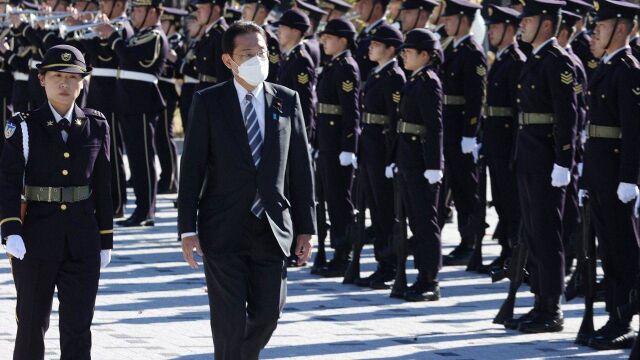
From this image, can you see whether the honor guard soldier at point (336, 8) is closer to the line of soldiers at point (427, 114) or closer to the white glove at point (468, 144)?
the line of soldiers at point (427, 114)

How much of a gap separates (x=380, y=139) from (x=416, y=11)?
1.55 meters

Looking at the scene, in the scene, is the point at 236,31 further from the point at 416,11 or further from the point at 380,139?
the point at 416,11

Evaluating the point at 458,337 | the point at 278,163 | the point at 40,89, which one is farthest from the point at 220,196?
the point at 40,89

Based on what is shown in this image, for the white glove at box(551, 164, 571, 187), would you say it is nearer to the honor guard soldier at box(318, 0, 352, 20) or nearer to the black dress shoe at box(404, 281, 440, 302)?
the black dress shoe at box(404, 281, 440, 302)

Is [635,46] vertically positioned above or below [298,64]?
above

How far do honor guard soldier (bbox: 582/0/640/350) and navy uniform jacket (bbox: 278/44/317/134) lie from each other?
11.8ft

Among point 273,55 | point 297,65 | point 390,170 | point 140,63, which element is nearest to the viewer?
point 390,170

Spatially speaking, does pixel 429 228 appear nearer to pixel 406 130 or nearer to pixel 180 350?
pixel 406 130

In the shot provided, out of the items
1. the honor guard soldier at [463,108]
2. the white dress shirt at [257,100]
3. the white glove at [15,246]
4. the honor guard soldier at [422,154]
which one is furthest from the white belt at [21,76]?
the white dress shirt at [257,100]

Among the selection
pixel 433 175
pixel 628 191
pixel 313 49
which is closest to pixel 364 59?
pixel 313 49

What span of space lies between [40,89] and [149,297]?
199 inches

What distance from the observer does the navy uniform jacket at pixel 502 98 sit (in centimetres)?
1200

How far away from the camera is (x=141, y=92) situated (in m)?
14.9

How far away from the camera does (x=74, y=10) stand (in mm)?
15367
